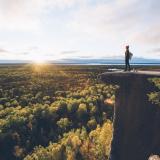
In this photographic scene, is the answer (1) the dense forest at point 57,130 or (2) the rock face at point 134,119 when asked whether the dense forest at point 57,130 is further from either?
(2) the rock face at point 134,119

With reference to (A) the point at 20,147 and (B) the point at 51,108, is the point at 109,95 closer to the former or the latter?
(B) the point at 51,108

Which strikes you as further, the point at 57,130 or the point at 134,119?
the point at 57,130

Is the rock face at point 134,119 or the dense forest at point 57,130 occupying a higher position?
the rock face at point 134,119

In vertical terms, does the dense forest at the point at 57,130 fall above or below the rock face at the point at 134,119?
below

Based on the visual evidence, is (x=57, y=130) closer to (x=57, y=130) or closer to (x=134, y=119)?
(x=57, y=130)

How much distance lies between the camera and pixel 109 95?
102 m

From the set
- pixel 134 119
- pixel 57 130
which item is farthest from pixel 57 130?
pixel 134 119

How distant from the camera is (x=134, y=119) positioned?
23.8 metres

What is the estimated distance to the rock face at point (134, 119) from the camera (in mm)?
22906

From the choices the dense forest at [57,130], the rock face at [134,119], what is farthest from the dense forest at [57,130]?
the rock face at [134,119]

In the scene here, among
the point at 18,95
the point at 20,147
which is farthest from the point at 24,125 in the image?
the point at 18,95

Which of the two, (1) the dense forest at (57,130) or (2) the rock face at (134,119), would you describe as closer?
(2) the rock face at (134,119)

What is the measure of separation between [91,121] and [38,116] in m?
13.8

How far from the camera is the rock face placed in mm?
22906
